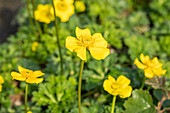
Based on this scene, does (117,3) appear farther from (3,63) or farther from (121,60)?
(3,63)

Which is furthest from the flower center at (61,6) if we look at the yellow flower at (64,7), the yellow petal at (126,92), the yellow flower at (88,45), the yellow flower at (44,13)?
the yellow petal at (126,92)

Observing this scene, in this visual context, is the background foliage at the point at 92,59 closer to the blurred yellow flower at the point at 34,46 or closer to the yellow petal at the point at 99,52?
the blurred yellow flower at the point at 34,46

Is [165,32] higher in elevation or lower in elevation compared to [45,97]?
higher

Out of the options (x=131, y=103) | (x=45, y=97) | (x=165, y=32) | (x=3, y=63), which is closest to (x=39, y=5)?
(x=3, y=63)

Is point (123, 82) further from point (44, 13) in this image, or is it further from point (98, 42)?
point (44, 13)

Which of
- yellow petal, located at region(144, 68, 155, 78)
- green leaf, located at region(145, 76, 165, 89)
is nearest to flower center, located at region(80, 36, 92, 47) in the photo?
yellow petal, located at region(144, 68, 155, 78)

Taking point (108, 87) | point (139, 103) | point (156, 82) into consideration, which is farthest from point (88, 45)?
point (156, 82)
